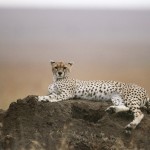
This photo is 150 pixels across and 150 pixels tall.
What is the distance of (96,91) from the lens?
254 inches

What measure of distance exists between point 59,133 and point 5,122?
0.54 m

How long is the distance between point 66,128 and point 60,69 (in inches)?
42.7

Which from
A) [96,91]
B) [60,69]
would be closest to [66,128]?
[96,91]

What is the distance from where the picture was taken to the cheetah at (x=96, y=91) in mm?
6124

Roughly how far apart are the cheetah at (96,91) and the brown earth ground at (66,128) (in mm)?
186

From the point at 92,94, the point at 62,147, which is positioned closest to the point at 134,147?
the point at 62,147

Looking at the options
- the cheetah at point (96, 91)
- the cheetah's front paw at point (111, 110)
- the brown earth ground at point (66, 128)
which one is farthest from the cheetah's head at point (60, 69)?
the cheetah's front paw at point (111, 110)

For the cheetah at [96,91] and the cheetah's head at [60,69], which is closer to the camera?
the cheetah at [96,91]

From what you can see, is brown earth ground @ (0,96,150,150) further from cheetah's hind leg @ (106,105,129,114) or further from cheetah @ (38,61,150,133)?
cheetah @ (38,61,150,133)

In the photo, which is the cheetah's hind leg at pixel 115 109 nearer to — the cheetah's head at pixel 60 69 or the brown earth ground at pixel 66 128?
the brown earth ground at pixel 66 128

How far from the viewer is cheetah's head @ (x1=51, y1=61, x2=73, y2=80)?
21.5ft

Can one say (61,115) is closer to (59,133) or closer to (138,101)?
(59,133)

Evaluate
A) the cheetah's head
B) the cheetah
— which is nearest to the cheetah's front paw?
the cheetah

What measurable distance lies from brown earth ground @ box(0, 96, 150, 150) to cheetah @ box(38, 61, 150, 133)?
0.19m
